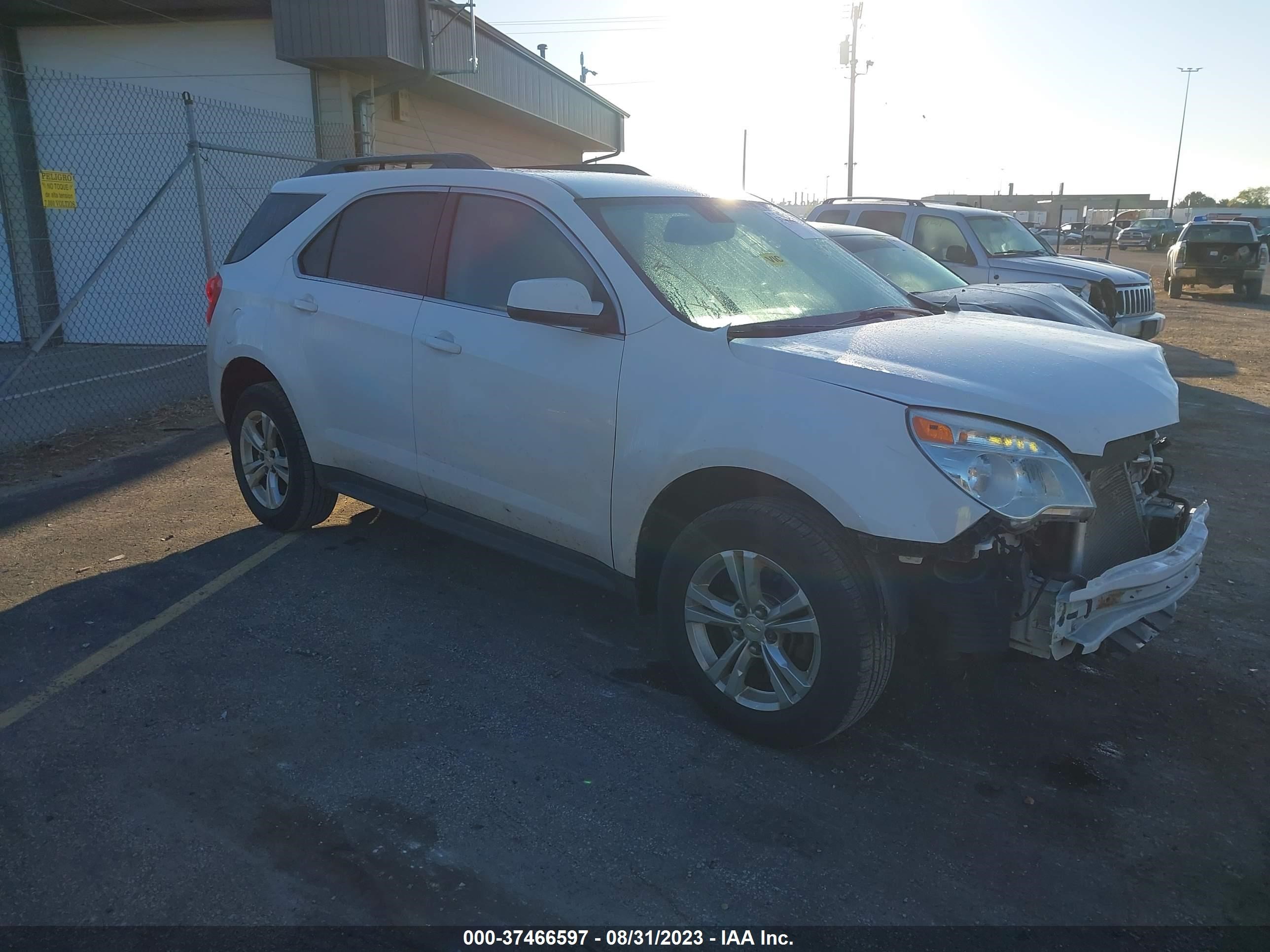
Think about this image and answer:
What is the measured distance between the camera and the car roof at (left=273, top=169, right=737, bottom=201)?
13.5 feet

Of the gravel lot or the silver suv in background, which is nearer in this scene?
the gravel lot

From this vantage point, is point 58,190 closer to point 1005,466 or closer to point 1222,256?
point 1005,466

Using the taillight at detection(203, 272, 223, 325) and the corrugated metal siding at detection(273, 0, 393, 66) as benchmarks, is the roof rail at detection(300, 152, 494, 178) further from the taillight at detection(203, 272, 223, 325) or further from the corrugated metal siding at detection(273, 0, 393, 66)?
the corrugated metal siding at detection(273, 0, 393, 66)

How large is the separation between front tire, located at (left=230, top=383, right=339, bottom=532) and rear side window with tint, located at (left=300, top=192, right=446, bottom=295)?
0.78 meters

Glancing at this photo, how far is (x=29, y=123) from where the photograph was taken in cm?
1245

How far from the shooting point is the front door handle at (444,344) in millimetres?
4137

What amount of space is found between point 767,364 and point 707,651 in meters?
1.07

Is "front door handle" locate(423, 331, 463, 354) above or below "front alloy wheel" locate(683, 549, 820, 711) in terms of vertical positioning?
above

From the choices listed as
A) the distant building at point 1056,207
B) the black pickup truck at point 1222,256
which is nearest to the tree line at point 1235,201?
the distant building at point 1056,207

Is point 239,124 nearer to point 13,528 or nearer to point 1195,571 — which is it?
point 13,528

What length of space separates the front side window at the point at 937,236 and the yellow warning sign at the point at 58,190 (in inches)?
353

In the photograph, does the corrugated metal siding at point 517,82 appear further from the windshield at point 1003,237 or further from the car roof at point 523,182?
the car roof at point 523,182

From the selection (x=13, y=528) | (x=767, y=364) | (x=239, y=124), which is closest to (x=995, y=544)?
(x=767, y=364)

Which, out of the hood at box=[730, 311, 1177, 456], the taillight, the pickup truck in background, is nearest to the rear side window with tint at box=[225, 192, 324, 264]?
the taillight
